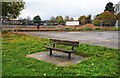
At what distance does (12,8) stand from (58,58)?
1279 centimetres

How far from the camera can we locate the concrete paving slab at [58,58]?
823 cm

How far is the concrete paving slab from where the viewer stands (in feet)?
27.0

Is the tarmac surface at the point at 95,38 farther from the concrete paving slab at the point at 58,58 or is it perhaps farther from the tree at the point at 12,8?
the tree at the point at 12,8

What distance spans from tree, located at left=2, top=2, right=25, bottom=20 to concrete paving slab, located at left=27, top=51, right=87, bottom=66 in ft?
37.9

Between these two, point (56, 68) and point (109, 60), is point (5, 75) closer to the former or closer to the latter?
point (56, 68)

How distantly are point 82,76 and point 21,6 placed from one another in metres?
15.9

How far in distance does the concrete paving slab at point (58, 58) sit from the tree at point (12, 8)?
1154 cm

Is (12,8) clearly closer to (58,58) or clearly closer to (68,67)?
(58,58)

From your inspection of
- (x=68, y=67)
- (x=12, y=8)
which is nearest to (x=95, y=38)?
(x=68, y=67)

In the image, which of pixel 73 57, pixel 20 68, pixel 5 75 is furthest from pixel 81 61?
pixel 5 75

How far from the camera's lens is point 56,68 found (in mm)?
7465

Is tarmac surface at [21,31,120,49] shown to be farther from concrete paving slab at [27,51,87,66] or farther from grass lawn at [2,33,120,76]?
concrete paving slab at [27,51,87,66]

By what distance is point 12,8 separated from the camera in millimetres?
20547

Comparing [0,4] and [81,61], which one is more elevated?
[0,4]
